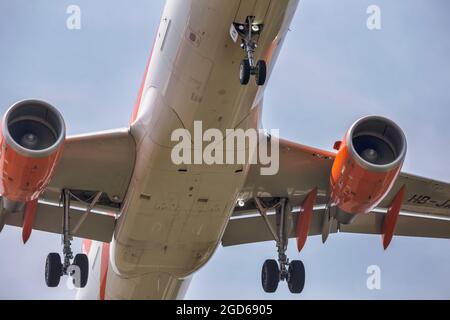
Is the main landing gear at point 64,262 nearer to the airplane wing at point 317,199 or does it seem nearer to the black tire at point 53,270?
the black tire at point 53,270

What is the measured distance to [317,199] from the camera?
2358 cm

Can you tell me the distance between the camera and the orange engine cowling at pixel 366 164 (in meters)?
20.2

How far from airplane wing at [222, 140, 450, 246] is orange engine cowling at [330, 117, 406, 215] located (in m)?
1.32

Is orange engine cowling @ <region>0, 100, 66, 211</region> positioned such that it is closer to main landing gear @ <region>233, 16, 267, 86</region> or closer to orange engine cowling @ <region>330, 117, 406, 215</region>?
main landing gear @ <region>233, 16, 267, 86</region>

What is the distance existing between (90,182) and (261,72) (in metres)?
6.12

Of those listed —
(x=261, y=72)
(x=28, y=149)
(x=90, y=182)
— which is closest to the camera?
(x=261, y=72)

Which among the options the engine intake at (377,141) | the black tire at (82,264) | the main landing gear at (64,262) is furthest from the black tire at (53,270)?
the engine intake at (377,141)

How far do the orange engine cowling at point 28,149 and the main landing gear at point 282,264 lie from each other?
5.75 m

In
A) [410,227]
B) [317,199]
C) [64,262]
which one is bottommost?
[64,262]

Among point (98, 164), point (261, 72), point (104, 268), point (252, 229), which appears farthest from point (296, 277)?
point (261, 72)

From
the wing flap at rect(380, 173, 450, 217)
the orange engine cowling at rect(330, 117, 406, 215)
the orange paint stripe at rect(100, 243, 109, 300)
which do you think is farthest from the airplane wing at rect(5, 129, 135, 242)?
the wing flap at rect(380, 173, 450, 217)

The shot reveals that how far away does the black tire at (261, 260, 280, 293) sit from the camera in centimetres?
2348

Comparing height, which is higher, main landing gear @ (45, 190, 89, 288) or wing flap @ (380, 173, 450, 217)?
wing flap @ (380, 173, 450, 217)

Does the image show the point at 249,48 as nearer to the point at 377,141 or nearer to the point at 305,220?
the point at 377,141
